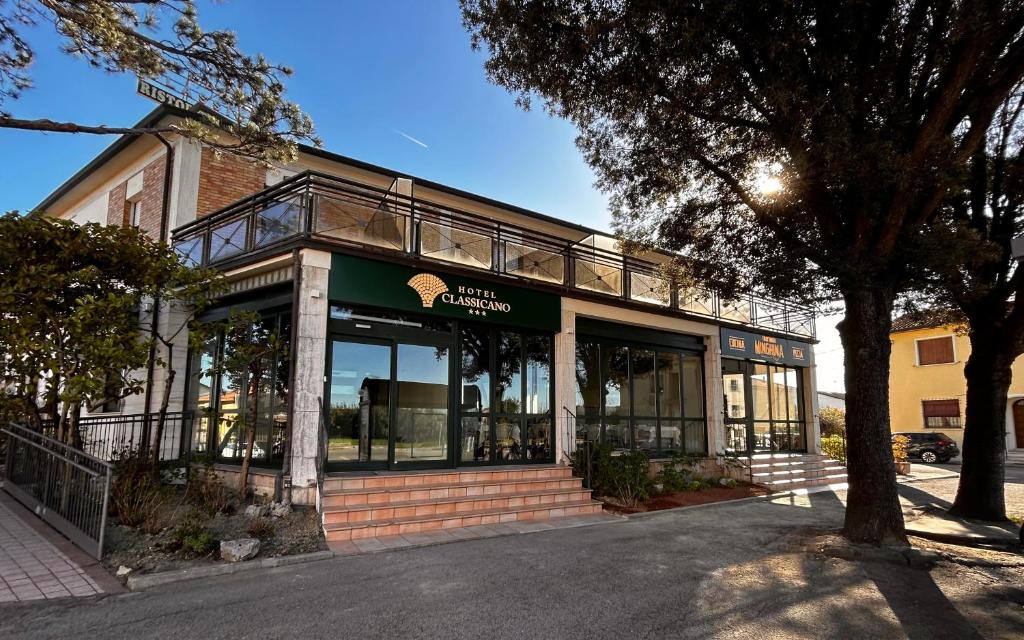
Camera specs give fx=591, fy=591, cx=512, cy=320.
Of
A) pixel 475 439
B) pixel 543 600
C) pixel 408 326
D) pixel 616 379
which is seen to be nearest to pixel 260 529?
pixel 543 600

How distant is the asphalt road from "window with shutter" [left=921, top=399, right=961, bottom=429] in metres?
25.4

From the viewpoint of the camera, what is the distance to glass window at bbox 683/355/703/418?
14.4 m

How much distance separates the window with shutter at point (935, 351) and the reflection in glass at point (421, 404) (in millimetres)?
26995

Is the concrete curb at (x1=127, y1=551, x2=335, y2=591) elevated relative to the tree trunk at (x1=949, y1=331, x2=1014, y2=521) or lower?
lower

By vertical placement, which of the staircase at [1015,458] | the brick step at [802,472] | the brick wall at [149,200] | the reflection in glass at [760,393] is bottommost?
the staircase at [1015,458]

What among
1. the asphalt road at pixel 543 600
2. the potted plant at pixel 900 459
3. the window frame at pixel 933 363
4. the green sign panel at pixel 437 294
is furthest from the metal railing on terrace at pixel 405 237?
the window frame at pixel 933 363

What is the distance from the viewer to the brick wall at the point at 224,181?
37.6 ft

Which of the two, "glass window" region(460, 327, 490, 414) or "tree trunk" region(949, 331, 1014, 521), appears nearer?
"tree trunk" region(949, 331, 1014, 521)

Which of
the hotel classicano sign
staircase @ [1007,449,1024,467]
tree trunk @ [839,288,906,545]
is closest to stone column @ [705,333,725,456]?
the hotel classicano sign

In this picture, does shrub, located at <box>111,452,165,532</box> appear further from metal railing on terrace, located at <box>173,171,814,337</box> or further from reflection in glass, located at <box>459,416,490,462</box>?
reflection in glass, located at <box>459,416,490,462</box>

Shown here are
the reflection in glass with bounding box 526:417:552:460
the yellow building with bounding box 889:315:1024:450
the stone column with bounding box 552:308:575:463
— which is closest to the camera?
the reflection in glass with bounding box 526:417:552:460

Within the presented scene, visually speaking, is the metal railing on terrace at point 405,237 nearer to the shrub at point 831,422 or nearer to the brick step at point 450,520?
the brick step at point 450,520

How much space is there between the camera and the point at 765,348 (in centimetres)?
1638

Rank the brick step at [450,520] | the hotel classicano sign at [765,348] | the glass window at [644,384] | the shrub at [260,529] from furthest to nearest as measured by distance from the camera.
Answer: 1. the hotel classicano sign at [765,348]
2. the glass window at [644,384]
3. the brick step at [450,520]
4. the shrub at [260,529]
